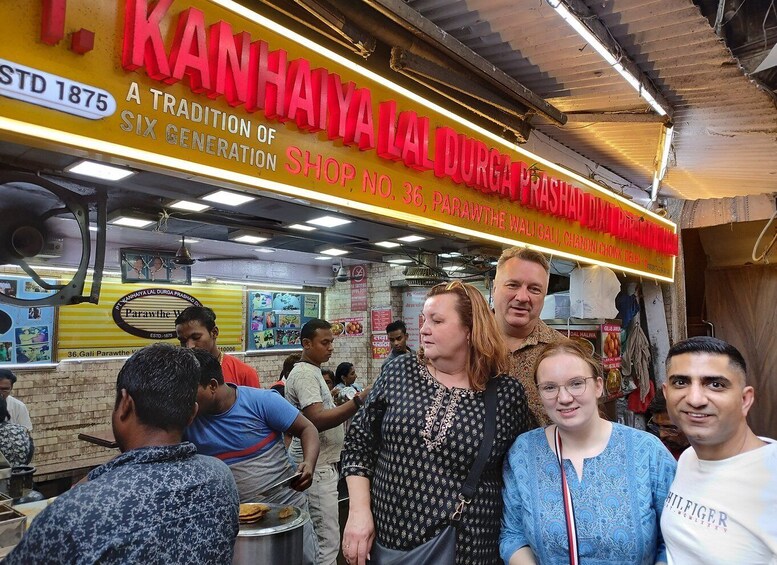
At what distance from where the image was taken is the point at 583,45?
396 centimetres

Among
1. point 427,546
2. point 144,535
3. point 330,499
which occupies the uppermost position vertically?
point 144,535

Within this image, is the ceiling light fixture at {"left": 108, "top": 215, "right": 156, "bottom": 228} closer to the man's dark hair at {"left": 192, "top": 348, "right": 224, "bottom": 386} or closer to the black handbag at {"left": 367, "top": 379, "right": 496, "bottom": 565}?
the man's dark hair at {"left": 192, "top": 348, "right": 224, "bottom": 386}

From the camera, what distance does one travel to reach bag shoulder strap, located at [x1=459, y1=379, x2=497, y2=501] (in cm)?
204

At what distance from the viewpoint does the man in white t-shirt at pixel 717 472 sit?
1601 mm

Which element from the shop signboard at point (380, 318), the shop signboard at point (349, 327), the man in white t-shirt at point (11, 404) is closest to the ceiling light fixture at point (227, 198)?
the man in white t-shirt at point (11, 404)

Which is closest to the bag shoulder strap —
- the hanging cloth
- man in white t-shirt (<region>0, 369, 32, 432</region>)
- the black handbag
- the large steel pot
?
the black handbag

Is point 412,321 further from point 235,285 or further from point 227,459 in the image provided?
point 227,459

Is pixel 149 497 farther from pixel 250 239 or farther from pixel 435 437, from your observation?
pixel 250 239

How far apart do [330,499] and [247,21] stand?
3.26 meters

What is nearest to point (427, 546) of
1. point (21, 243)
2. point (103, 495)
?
point (103, 495)

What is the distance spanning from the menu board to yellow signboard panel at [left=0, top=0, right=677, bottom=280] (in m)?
5.18

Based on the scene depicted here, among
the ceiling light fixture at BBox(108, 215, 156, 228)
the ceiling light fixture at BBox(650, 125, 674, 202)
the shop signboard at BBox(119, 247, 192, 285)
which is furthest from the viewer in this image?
the shop signboard at BBox(119, 247, 192, 285)

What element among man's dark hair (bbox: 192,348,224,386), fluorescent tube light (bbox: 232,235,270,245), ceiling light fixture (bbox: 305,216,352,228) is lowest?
man's dark hair (bbox: 192,348,224,386)

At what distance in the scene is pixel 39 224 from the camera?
2.77m
